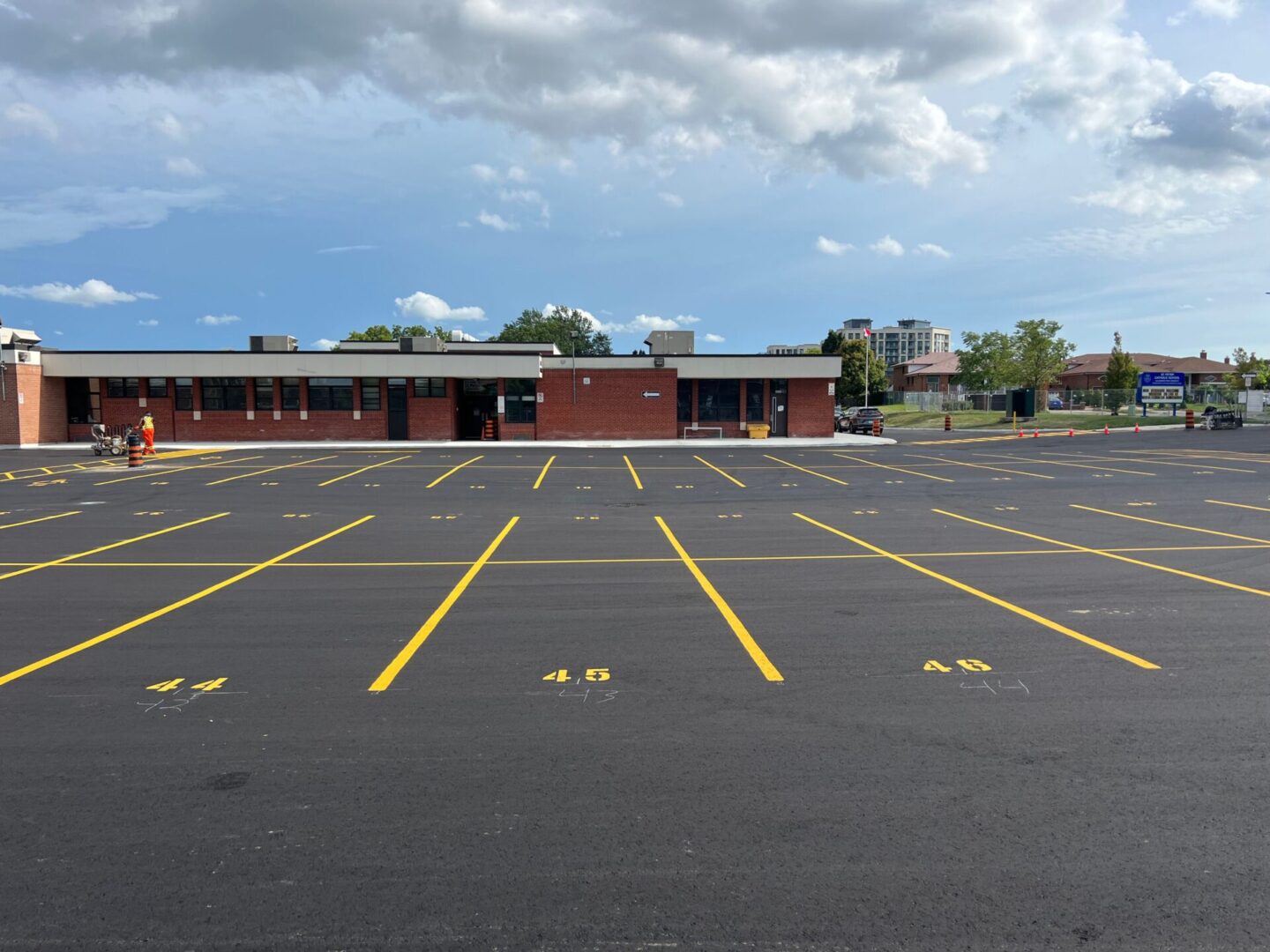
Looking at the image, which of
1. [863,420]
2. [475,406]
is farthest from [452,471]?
[863,420]

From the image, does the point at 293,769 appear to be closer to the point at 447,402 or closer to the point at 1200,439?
the point at 447,402

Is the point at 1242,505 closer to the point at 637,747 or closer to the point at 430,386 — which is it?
the point at 637,747

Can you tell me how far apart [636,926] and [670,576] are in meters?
6.70

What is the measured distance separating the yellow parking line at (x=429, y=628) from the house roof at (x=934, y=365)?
11191 cm

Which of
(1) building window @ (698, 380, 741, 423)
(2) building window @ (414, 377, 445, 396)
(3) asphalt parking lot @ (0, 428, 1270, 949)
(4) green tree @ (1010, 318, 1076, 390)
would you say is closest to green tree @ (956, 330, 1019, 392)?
(4) green tree @ (1010, 318, 1076, 390)

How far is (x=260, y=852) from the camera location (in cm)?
366

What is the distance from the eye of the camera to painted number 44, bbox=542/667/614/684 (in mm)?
5988

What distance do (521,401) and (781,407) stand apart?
14.6 metres

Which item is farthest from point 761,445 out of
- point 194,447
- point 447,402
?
point 194,447

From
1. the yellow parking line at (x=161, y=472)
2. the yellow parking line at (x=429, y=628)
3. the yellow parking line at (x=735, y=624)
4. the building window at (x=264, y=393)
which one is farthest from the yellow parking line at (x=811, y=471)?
the building window at (x=264, y=393)

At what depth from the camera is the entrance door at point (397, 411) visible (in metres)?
41.1

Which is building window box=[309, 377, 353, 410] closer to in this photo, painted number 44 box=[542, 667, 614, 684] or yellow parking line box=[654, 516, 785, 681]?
yellow parking line box=[654, 516, 785, 681]

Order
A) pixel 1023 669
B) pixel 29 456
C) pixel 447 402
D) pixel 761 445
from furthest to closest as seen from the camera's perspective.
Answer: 1. pixel 447 402
2. pixel 761 445
3. pixel 29 456
4. pixel 1023 669

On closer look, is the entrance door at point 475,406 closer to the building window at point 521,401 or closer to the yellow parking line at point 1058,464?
the building window at point 521,401
